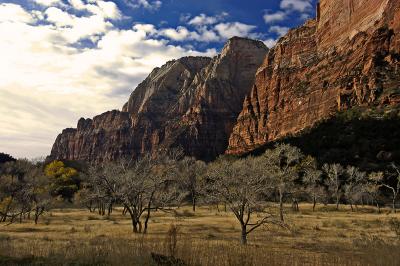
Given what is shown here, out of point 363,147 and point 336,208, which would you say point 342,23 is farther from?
point 336,208

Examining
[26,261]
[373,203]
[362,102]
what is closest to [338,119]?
[362,102]

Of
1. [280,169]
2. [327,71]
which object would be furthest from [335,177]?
[327,71]

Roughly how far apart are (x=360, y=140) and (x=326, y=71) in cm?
6093

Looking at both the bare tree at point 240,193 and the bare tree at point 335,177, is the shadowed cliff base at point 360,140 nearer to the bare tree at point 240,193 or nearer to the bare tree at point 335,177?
the bare tree at point 335,177

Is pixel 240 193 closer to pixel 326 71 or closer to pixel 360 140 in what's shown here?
pixel 360 140

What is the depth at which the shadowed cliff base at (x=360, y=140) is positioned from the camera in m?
82.6

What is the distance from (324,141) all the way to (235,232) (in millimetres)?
78058

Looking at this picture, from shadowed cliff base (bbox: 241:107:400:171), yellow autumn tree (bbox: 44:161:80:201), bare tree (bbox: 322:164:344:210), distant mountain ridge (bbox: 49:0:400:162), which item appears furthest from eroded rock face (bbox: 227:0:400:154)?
yellow autumn tree (bbox: 44:161:80:201)

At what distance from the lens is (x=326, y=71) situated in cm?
14612

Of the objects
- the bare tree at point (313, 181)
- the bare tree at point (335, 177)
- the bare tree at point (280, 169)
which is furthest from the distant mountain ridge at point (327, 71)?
the bare tree at point (280, 169)

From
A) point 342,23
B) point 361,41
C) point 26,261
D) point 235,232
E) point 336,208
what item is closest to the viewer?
point 26,261

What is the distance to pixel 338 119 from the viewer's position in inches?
4582

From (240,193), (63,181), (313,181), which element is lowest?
(240,193)

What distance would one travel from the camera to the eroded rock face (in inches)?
4734
